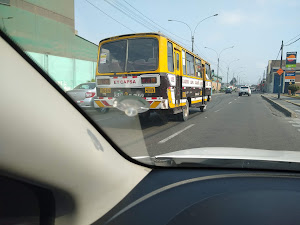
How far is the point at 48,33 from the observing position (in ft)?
4.69

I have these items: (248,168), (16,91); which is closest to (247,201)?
(248,168)

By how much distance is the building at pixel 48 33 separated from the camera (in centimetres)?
112

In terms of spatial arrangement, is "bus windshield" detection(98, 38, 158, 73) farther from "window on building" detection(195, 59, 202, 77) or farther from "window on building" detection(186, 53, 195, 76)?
"window on building" detection(195, 59, 202, 77)

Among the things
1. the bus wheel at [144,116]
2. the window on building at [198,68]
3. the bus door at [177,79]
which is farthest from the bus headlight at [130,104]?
the window on building at [198,68]

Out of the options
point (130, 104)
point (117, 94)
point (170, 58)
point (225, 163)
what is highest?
point (170, 58)

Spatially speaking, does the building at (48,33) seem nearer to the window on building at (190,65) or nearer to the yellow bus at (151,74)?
the yellow bus at (151,74)

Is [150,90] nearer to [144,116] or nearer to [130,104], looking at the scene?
[144,116]

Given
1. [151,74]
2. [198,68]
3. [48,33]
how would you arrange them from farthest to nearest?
1. [198,68]
2. [151,74]
3. [48,33]

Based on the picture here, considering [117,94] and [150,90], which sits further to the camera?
[150,90]

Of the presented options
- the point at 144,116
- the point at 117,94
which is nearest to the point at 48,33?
the point at 117,94

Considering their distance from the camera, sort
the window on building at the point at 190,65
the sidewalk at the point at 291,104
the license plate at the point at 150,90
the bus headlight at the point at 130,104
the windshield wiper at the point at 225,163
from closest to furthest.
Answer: the windshield wiper at the point at 225,163 → the bus headlight at the point at 130,104 → the license plate at the point at 150,90 → the window on building at the point at 190,65 → the sidewalk at the point at 291,104

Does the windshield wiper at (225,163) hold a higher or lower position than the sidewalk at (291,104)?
higher

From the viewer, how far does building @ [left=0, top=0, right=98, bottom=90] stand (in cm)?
112

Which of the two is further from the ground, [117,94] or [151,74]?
[151,74]
